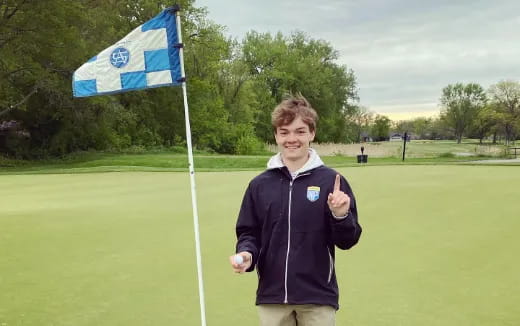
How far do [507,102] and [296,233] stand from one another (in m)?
63.5

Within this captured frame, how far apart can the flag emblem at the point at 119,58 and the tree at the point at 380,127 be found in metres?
92.9

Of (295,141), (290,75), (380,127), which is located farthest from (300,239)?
(380,127)

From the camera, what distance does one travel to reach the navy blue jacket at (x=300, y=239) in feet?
7.57

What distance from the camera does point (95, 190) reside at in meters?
11.8

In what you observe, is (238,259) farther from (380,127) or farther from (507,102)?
(380,127)

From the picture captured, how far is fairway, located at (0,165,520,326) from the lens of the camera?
11.9 ft

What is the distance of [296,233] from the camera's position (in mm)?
2338

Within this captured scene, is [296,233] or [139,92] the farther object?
[139,92]

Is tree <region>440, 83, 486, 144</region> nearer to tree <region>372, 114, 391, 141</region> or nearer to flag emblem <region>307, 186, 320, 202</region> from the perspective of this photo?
tree <region>372, 114, 391, 141</region>

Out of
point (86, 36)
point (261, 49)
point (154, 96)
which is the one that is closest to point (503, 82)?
point (261, 49)

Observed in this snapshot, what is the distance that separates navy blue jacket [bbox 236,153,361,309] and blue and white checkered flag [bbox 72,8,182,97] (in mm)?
2103

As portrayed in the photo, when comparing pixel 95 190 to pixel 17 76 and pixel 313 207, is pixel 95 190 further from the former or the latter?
pixel 17 76

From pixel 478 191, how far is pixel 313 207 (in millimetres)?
9025

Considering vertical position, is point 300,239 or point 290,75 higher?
point 290,75
